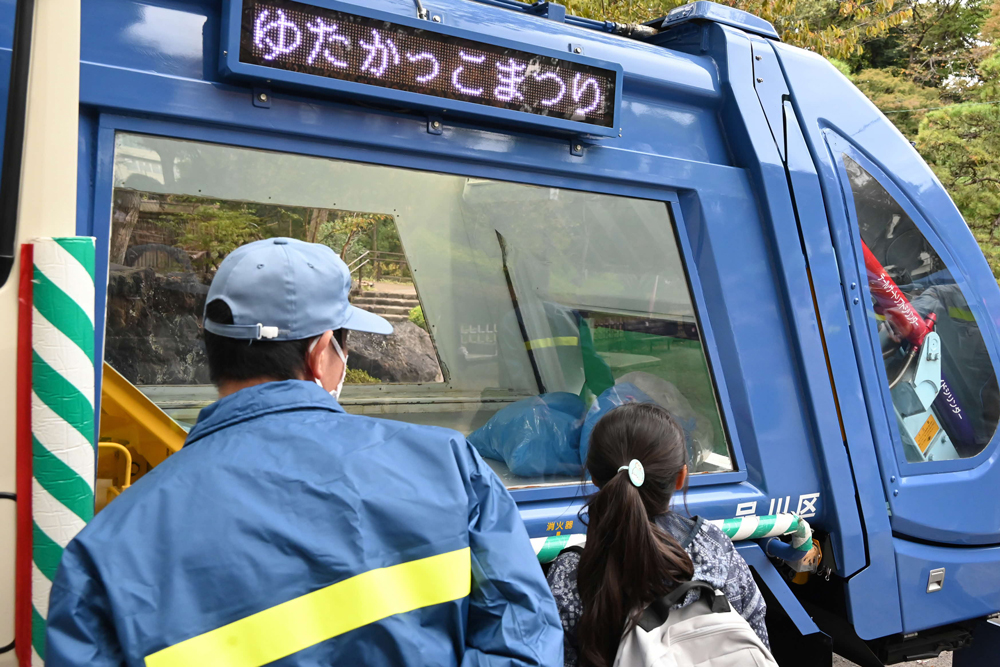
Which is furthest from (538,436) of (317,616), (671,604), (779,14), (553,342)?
(779,14)

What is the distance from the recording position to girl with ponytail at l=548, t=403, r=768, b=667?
1.71 m

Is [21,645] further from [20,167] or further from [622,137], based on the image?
[622,137]

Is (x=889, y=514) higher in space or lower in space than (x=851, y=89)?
lower

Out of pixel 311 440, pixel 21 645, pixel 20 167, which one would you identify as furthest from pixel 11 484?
pixel 311 440

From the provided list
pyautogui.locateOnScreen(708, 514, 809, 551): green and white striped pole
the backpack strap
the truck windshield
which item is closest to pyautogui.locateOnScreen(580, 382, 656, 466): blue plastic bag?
the truck windshield

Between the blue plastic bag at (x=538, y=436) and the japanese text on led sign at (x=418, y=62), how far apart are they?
1.05 meters

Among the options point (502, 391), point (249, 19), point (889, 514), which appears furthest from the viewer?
point (502, 391)

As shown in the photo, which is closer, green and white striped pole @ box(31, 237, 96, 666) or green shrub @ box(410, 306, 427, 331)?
green and white striped pole @ box(31, 237, 96, 666)

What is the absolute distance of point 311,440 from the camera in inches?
43.5

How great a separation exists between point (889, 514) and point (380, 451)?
219 cm

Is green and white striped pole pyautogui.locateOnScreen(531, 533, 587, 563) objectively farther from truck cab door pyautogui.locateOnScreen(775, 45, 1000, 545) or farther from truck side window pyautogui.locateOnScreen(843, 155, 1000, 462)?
truck side window pyautogui.locateOnScreen(843, 155, 1000, 462)

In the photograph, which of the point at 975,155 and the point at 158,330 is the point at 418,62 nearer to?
the point at 158,330

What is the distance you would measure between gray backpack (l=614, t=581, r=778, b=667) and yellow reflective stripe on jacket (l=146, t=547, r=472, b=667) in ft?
2.00

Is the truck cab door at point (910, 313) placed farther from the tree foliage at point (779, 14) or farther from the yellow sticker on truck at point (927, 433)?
the tree foliage at point (779, 14)
